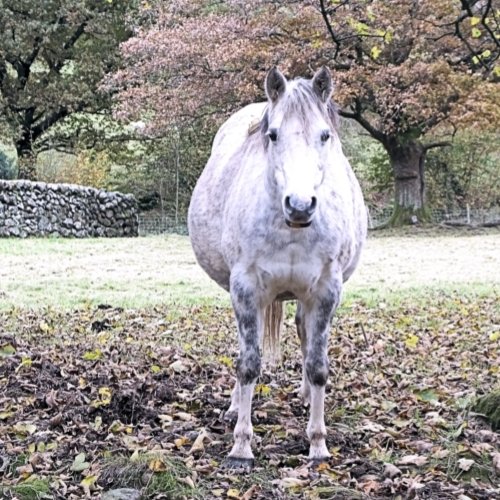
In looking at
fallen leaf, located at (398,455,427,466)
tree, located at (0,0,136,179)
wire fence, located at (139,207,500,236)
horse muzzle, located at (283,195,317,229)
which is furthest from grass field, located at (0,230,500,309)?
tree, located at (0,0,136,179)

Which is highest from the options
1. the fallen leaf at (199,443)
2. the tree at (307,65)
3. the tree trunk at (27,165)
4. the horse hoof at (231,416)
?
the tree at (307,65)

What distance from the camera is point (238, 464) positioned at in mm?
3234

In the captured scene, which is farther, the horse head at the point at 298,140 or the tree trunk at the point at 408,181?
the tree trunk at the point at 408,181

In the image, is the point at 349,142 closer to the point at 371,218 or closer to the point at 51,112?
the point at 371,218

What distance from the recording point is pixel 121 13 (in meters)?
22.7

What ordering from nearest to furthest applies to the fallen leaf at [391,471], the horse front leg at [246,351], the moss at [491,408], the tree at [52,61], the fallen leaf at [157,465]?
the fallen leaf at [157,465] < the fallen leaf at [391,471] < the horse front leg at [246,351] < the moss at [491,408] < the tree at [52,61]

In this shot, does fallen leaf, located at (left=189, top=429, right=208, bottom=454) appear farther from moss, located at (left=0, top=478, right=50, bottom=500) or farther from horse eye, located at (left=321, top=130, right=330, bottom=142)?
horse eye, located at (left=321, top=130, right=330, bottom=142)

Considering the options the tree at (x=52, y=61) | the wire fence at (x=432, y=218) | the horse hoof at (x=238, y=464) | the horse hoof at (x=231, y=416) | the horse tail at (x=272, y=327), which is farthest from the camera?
the tree at (x=52, y=61)

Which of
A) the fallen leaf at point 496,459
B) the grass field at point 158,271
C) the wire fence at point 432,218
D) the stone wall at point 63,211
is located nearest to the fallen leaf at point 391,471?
the fallen leaf at point 496,459

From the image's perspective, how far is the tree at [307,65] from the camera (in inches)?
652

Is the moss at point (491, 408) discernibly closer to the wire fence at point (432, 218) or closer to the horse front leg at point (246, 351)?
the horse front leg at point (246, 351)

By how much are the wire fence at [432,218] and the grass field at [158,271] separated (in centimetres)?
349

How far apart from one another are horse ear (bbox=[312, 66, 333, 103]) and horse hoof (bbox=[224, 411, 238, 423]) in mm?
1632

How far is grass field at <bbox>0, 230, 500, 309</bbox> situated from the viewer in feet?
28.4
